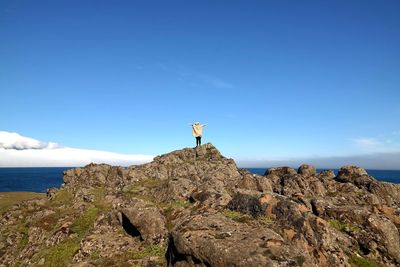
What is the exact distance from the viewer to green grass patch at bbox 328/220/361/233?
90.8 ft

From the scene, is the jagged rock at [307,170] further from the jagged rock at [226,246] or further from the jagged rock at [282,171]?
the jagged rock at [226,246]

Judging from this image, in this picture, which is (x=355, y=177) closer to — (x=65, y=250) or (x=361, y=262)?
(x=361, y=262)

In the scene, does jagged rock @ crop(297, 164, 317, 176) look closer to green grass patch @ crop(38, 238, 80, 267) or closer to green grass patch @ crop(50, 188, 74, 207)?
green grass patch @ crop(50, 188, 74, 207)

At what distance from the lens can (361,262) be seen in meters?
24.7

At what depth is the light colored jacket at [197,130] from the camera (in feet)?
199

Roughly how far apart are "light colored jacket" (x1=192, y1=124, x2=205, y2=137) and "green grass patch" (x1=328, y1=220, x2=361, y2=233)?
3481 centimetres

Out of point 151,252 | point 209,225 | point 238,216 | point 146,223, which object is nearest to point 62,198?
point 146,223

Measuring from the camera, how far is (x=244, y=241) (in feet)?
61.6

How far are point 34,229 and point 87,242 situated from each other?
42.7 ft

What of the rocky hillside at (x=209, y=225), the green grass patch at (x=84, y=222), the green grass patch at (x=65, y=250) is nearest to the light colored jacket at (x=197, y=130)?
the rocky hillside at (x=209, y=225)

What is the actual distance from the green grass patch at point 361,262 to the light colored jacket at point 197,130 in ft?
128

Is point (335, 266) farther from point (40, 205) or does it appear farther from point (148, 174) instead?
point (40, 205)

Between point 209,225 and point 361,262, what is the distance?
12.6 metres

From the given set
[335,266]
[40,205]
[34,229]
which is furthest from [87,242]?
[40,205]
